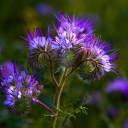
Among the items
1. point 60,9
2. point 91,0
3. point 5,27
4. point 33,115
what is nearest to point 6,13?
point 5,27

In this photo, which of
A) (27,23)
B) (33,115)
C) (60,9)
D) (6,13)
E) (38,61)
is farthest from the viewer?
(60,9)

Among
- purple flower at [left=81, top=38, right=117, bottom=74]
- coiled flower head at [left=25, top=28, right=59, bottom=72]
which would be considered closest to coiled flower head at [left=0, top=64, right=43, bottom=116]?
coiled flower head at [left=25, top=28, right=59, bottom=72]

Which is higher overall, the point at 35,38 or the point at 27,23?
the point at 27,23

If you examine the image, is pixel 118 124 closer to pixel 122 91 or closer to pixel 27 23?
pixel 122 91

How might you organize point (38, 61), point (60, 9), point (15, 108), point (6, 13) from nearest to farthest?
1. point (15, 108)
2. point (38, 61)
3. point (6, 13)
4. point (60, 9)

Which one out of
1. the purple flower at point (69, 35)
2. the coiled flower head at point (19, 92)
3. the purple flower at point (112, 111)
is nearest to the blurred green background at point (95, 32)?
the purple flower at point (112, 111)

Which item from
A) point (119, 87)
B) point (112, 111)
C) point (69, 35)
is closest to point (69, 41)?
point (69, 35)

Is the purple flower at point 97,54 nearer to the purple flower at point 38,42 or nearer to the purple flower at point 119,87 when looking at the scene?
the purple flower at point 38,42
